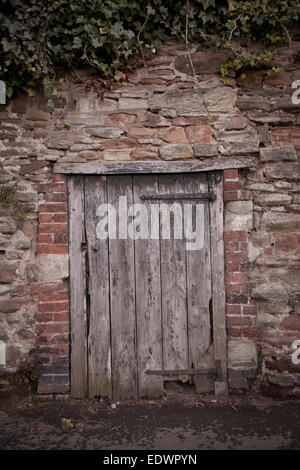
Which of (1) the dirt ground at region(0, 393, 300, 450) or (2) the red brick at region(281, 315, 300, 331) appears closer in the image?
(1) the dirt ground at region(0, 393, 300, 450)

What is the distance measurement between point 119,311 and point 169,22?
2.41 metres

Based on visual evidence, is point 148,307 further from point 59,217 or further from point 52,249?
point 59,217

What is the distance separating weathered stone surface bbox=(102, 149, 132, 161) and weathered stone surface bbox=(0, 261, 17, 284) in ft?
3.90

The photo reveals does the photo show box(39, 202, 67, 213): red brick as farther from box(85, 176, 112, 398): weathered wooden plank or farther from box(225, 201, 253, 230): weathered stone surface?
box(225, 201, 253, 230): weathered stone surface

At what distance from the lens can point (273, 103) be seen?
2590mm

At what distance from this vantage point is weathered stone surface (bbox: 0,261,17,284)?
2570 mm

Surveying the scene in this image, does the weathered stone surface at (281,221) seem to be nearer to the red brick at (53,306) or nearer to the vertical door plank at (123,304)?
the vertical door plank at (123,304)

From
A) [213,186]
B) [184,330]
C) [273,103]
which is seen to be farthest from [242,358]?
[273,103]

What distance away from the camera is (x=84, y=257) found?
2.64 m

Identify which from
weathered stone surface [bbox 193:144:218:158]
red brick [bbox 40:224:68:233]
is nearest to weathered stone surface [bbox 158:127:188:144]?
weathered stone surface [bbox 193:144:218:158]

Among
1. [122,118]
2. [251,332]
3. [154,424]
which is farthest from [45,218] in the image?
[251,332]

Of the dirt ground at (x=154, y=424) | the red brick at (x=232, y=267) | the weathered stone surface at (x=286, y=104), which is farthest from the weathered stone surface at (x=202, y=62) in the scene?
the dirt ground at (x=154, y=424)

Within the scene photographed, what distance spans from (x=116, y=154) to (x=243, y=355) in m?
1.97
